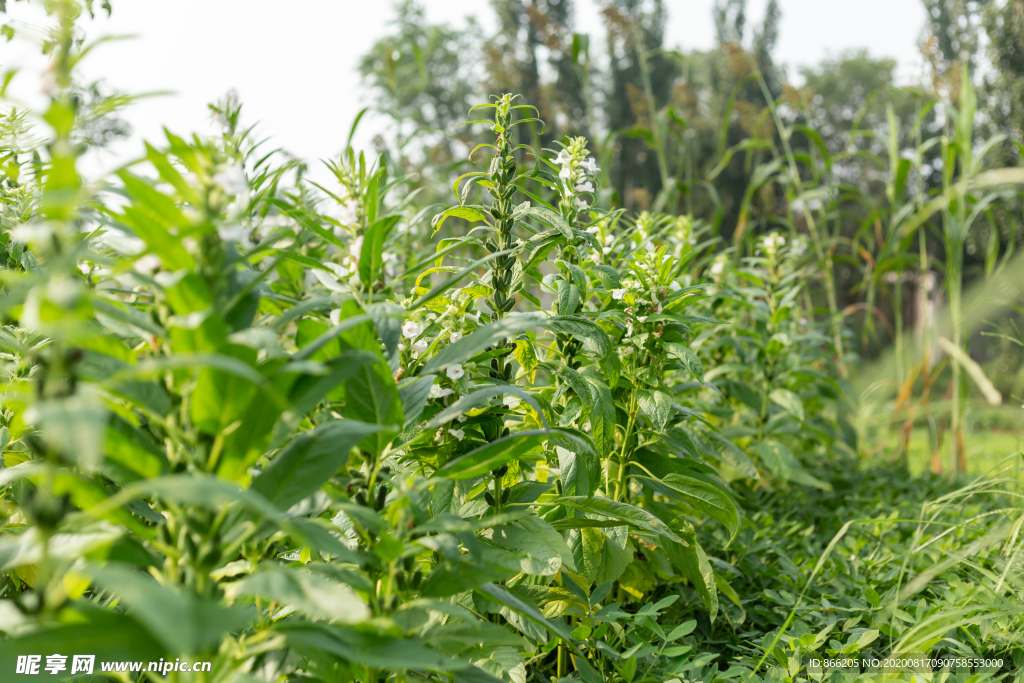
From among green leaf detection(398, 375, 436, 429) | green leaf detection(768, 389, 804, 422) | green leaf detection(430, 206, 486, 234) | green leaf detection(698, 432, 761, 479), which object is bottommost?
green leaf detection(698, 432, 761, 479)

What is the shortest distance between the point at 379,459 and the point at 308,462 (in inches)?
5.5

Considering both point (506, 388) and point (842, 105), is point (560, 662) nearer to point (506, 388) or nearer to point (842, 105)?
point (506, 388)

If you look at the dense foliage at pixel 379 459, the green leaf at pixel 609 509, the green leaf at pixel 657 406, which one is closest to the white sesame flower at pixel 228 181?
the dense foliage at pixel 379 459

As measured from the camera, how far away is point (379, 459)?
871 mm

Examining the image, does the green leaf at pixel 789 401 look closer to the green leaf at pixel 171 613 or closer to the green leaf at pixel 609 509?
the green leaf at pixel 609 509

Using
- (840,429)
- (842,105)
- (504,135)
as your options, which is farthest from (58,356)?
(842,105)

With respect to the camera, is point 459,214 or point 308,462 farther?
point 459,214

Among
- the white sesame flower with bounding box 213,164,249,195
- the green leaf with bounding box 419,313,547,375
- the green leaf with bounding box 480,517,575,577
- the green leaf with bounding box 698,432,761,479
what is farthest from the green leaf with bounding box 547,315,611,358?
the green leaf with bounding box 698,432,761,479

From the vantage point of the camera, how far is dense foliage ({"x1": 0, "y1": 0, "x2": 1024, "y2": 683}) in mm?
648

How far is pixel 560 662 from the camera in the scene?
4.15 ft

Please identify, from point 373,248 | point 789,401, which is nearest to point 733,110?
point 789,401

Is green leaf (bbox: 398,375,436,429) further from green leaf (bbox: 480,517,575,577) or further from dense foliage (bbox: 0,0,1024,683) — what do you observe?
green leaf (bbox: 480,517,575,577)

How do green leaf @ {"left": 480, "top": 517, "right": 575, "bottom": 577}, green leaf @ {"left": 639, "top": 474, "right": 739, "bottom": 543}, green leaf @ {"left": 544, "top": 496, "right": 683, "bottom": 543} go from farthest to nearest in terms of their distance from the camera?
green leaf @ {"left": 639, "top": 474, "right": 739, "bottom": 543}, green leaf @ {"left": 544, "top": 496, "right": 683, "bottom": 543}, green leaf @ {"left": 480, "top": 517, "right": 575, "bottom": 577}

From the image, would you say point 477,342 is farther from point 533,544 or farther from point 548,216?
point 548,216
